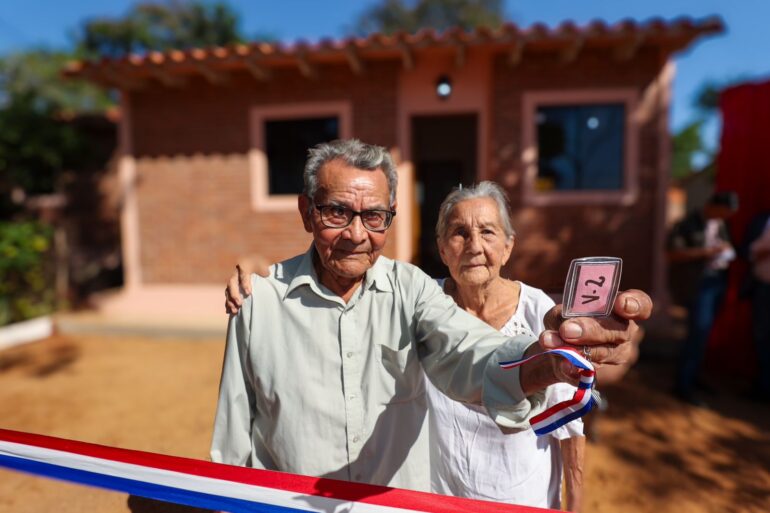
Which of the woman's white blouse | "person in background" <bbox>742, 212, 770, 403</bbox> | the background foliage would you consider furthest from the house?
the woman's white blouse

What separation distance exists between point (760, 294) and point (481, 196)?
4.19 meters

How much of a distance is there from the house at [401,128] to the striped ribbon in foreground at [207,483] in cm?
435

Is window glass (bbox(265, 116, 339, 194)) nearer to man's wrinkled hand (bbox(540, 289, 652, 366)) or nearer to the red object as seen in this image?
the red object

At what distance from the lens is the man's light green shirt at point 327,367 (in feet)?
4.31

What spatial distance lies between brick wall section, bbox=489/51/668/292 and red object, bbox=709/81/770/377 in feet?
3.67

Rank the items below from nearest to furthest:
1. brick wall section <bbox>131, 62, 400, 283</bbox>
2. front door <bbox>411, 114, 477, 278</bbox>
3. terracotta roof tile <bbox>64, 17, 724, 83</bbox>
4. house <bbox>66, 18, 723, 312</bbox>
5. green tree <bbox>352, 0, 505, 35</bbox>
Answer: terracotta roof tile <bbox>64, 17, 724, 83</bbox>
house <bbox>66, 18, 723, 312</bbox>
brick wall section <bbox>131, 62, 400, 283</bbox>
front door <bbox>411, 114, 477, 278</bbox>
green tree <bbox>352, 0, 505, 35</bbox>

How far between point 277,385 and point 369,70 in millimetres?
6012

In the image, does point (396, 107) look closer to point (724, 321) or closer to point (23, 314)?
point (724, 321)

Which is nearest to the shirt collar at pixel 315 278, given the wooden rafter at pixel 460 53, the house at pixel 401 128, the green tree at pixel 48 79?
the house at pixel 401 128

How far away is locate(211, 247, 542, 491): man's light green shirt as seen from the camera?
4.31 feet

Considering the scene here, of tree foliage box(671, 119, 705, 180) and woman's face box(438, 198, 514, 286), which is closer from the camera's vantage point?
woman's face box(438, 198, 514, 286)

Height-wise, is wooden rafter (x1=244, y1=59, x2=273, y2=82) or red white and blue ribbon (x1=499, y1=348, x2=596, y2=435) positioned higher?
wooden rafter (x1=244, y1=59, x2=273, y2=82)

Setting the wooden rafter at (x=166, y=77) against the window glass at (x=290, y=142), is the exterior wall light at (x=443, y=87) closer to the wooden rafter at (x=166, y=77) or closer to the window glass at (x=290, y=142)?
the window glass at (x=290, y=142)

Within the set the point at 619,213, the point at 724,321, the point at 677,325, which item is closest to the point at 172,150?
the point at 619,213
